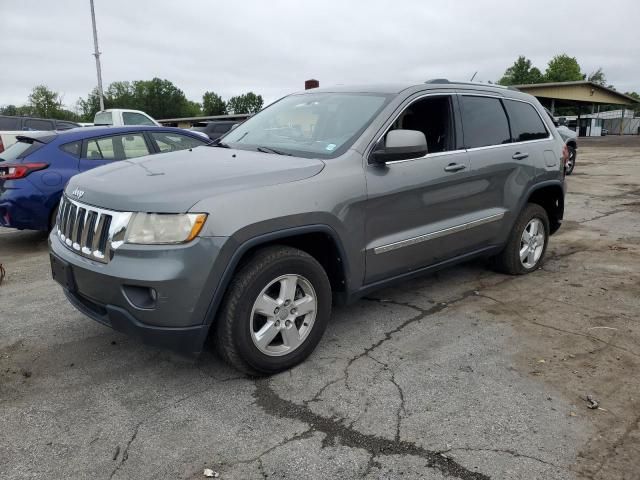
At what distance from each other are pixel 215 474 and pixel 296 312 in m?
1.12

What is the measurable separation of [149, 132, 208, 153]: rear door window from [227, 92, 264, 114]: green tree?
10625 centimetres

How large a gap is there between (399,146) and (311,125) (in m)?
0.84

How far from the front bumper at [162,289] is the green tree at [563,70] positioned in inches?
3911

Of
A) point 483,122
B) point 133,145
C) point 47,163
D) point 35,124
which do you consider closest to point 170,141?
point 133,145

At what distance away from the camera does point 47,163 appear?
6.48 metres

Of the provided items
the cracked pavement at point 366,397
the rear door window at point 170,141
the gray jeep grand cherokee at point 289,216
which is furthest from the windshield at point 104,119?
the gray jeep grand cherokee at point 289,216

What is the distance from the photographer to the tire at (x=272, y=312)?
3045mm

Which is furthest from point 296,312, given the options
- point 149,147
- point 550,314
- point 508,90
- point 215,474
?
point 149,147

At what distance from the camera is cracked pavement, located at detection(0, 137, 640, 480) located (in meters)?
2.55

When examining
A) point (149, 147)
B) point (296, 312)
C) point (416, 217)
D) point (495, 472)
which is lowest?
point (495, 472)

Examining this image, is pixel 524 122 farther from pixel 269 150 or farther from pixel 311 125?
pixel 269 150

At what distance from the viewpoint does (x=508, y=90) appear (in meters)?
5.21

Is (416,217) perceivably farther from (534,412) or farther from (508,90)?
(508,90)

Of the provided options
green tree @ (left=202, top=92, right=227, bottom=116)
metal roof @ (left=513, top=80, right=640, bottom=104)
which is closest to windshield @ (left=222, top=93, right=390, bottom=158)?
metal roof @ (left=513, top=80, right=640, bottom=104)
